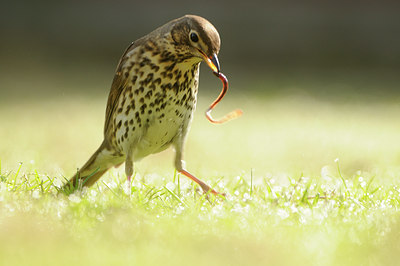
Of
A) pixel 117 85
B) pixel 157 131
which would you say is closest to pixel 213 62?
pixel 157 131

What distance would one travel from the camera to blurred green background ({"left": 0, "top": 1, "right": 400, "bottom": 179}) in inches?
277

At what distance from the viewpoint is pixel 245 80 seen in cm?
1223

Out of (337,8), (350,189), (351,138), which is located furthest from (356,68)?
(350,189)

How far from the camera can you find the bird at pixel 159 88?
3.75 m

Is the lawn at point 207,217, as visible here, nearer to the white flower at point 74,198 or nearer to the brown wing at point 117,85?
the white flower at point 74,198

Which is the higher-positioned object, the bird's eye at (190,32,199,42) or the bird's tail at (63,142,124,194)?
the bird's eye at (190,32,199,42)

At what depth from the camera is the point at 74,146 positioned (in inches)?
290

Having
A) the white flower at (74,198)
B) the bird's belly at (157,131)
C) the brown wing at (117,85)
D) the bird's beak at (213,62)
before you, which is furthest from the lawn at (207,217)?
the bird's beak at (213,62)

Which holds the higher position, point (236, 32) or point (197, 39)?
point (197, 39)

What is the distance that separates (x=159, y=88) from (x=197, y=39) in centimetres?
40

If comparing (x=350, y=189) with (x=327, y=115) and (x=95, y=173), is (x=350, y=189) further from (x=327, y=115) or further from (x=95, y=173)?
(x=327, y=115)

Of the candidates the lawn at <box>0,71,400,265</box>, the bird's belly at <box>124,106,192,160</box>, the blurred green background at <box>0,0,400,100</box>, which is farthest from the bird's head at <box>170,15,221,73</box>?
the blurred green background at <box>0,0,400,100</box>

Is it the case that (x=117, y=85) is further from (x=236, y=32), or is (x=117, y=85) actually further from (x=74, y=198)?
(x=236, y=32)

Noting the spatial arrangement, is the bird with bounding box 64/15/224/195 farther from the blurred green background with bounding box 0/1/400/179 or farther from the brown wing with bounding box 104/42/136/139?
the blurred green background with bounding box 0/1/400/179
